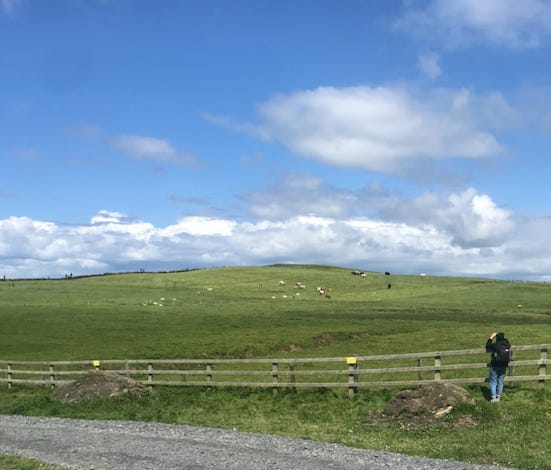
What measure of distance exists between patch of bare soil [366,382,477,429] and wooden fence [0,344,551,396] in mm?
1720

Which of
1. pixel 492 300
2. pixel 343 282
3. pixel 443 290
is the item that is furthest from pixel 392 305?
pixel 343 282

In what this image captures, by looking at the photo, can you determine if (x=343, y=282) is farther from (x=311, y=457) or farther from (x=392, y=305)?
(x=311, y=457)

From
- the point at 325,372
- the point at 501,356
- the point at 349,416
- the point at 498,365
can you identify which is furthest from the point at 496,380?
the point at 325,372

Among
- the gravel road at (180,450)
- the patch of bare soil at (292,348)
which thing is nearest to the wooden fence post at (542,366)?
the gravel road at (180,450)

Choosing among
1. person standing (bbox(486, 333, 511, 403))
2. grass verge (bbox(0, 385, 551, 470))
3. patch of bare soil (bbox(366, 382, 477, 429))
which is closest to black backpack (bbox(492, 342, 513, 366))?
person standing (bbox(486, 333, 511, 403))

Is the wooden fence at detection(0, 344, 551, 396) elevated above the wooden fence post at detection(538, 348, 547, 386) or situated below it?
below

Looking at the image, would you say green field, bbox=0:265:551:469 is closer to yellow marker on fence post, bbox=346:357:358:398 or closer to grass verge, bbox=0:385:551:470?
grass verge, bbox=0:385:551:470

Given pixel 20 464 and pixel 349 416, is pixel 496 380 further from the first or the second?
pixel 20 464

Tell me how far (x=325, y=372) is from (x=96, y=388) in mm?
8872

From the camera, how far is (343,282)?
130 meters

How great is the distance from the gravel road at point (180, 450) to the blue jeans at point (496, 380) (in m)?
5.44

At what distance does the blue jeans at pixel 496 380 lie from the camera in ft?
58.9

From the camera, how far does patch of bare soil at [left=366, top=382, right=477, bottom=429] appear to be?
16578 mm

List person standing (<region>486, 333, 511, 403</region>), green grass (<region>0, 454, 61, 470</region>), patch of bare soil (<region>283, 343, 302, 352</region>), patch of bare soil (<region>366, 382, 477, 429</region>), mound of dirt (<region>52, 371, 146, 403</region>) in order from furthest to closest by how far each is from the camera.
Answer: patch of bare soil (<region>283, 343, 302, 352</region>), mound of dirt (<region>52, 371, 146, 403</region>), person standing (<region>486, 333, 511, 403</region>), patch of bare soil (<region>366, 382, 477, 429</region>), green grass (<region>0, 454, 61, 470</region>)
